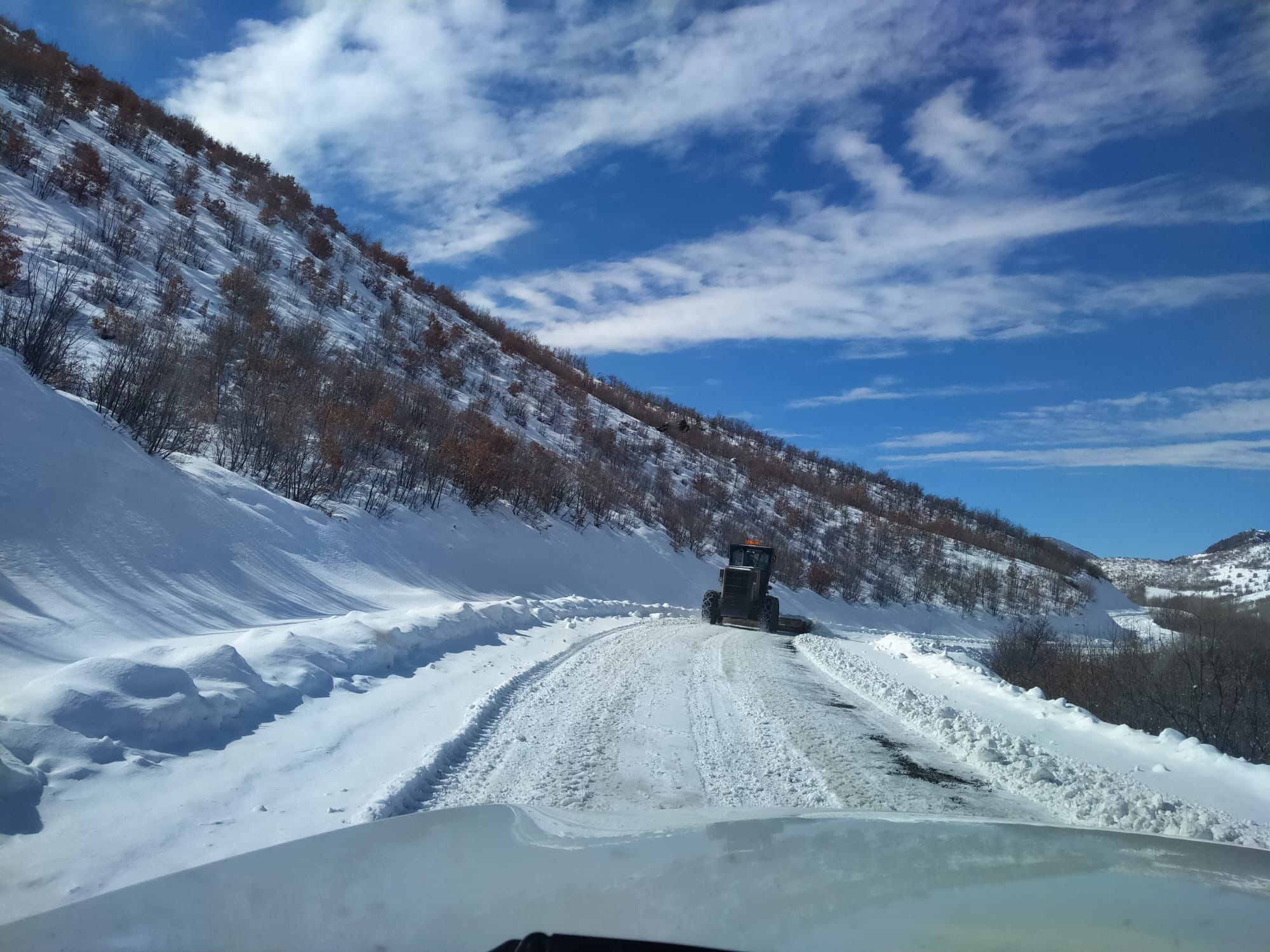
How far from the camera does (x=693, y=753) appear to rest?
722cm

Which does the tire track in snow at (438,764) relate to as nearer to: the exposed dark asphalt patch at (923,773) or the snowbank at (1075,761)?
the exposed dark asphalt patch at (923,773)

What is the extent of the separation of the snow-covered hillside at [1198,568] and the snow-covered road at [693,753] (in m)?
49.1

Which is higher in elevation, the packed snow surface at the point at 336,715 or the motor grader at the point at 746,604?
the motor grader at the point at 746,604

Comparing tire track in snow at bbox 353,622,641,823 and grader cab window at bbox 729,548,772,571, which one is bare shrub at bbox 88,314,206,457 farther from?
grader cab window at bbox 729,548,772,571

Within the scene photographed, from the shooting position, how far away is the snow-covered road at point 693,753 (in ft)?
19.3

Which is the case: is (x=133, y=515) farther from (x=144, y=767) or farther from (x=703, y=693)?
(x=703, y=693)

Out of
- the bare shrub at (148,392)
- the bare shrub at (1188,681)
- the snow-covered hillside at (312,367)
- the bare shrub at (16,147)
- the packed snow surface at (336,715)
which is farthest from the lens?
the bare shrub at (16,147)

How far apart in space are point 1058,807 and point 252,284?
26.2 meters

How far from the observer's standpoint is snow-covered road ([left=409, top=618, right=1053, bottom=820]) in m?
5.89

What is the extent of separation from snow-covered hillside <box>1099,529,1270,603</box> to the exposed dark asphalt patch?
4998 centimetres

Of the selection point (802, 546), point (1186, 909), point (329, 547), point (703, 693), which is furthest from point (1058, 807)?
point (802, 546)

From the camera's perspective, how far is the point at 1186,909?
12.1 feet

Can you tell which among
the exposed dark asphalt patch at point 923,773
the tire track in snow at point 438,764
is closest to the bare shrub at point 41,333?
the tire track in snow at point 438,764

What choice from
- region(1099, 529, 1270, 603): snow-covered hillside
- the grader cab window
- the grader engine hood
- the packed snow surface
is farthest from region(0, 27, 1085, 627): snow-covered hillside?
region(1099, 529, 1270, 603): snow-covered hillside
